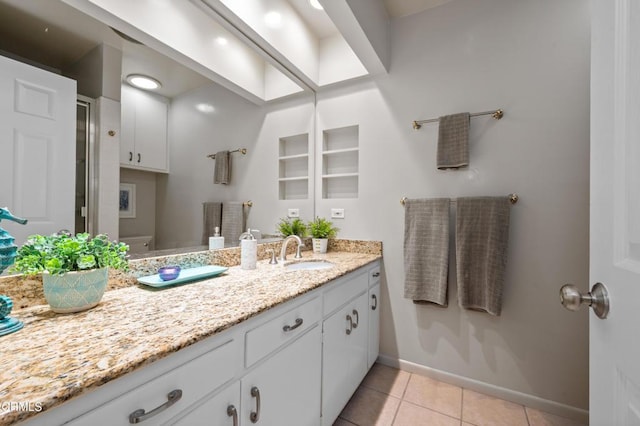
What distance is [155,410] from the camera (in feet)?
1.95

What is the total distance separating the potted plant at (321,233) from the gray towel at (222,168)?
33.0 inches

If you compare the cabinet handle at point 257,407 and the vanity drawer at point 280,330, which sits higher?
the vanity drawer at point 280,330

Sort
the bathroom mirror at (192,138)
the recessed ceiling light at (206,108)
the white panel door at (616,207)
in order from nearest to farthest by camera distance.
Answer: the white panel door at (616,207) < the bathroom mirror at (192,138) < the recessed ceiling light at (206,108)

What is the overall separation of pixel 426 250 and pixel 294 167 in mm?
1236

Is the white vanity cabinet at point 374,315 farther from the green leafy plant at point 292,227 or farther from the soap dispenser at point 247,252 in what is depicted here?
the soap dispenser at point 247,252

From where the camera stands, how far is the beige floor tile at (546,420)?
1.48 meters

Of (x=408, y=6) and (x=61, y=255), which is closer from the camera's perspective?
(x=61, y=255)

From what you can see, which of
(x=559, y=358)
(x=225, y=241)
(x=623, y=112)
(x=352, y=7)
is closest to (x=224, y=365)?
(x=225, y=241)

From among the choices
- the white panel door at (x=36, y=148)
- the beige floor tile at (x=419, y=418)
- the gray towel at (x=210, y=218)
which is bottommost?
the beige floor tile at (x=419, y=418)

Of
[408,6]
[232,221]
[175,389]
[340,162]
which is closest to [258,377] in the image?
[175,389]

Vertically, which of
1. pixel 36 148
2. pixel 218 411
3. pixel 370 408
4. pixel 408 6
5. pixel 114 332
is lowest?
pixel 370 408

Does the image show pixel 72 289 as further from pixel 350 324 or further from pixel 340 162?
pixel 340 162

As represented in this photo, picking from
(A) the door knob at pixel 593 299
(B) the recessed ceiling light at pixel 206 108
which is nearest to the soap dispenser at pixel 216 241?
(B) the recessed ceiling light at pixel 206 108

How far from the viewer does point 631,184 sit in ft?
1.56
